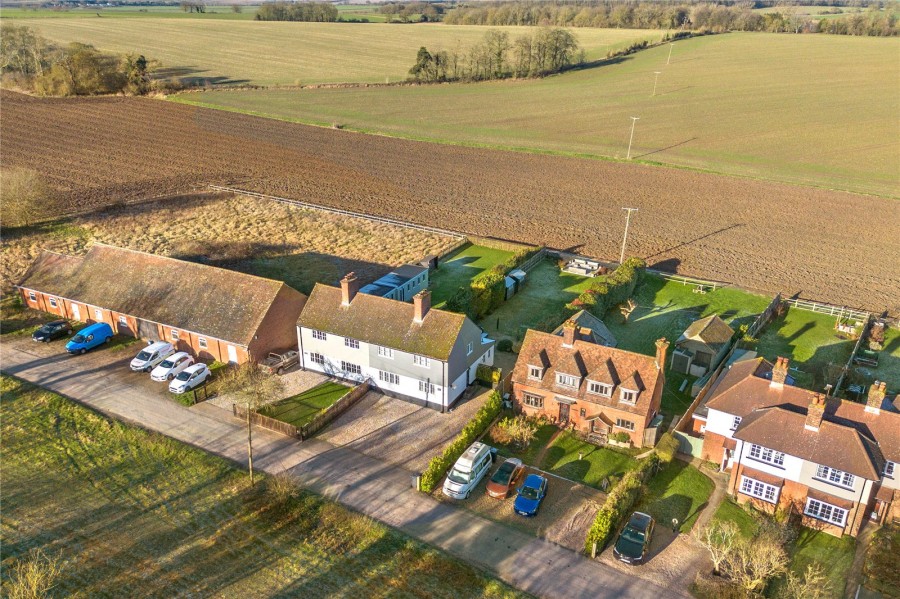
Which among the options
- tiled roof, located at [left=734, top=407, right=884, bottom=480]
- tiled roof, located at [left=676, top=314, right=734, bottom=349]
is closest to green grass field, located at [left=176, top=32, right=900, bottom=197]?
tiled roof, located at [left=676, top=314, right=734, bottom=349]

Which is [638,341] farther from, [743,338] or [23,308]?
[23,308]

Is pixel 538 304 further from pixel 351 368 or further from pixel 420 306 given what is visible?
pixel 351 368

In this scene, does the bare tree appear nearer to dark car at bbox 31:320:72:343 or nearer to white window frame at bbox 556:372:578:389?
white window frame at bbox 556:372:578:389

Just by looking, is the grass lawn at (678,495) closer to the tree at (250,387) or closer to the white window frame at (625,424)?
the white window frame at (625,424)

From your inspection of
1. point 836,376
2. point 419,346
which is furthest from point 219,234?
point 836,376

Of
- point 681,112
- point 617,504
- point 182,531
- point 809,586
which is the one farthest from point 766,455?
point 681,112

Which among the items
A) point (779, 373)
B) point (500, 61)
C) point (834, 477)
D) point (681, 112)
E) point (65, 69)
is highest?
point (500, 61)
